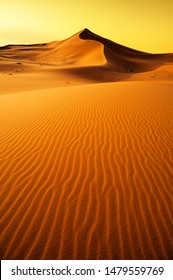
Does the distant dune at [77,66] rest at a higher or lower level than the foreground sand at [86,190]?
higher

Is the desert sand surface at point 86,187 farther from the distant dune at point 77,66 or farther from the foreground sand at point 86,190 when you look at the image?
the distant dune at point 77,66

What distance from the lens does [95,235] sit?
3.22 m

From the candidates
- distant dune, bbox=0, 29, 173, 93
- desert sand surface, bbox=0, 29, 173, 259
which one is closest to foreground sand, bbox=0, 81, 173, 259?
desert sand surface, bbox=0, 29, 173, 259

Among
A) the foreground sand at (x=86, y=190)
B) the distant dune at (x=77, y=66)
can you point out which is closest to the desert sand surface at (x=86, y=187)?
the foreground sand at (x=86, y=190)

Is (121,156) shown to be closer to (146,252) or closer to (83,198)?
(83,198)

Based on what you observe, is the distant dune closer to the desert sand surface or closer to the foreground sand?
the desert sand surface

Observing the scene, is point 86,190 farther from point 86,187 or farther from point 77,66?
point 77,66

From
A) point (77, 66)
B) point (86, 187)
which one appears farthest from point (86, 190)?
point (77, 66)

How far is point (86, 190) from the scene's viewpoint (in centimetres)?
414

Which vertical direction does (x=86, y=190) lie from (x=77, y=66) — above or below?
below

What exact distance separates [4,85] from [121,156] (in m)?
20.6

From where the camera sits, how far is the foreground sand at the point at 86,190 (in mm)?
3100

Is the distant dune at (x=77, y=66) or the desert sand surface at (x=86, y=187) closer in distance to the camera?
the desert sand surface at (x=86, y=187)

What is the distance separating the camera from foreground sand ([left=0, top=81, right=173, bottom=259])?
3100 mm
